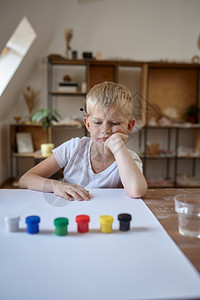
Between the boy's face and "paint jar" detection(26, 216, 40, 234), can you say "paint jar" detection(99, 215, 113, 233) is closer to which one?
"paint jar" detection(26, 216, 40, 234)

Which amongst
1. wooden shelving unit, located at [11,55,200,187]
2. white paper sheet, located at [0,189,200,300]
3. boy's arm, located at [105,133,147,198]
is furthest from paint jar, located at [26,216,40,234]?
wooden shelving unit, located at [11,55,200,187]

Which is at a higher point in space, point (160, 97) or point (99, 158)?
point (160, 97)

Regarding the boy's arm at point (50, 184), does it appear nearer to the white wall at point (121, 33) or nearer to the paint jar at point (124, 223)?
the paint jar at point (124, 223)

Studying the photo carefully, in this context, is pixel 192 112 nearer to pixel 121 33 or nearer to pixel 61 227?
pixel 121 33

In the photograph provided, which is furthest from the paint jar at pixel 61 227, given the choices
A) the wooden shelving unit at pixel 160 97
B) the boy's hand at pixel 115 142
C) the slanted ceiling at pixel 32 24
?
the wooden shelving unit at pixel 160 97

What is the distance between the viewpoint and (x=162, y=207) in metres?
0.76

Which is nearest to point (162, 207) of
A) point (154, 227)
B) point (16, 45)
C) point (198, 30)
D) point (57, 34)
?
point (154, 227)

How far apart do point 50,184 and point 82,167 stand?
255 mm

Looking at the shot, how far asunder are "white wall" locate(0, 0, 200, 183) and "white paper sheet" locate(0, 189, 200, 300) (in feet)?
9.30

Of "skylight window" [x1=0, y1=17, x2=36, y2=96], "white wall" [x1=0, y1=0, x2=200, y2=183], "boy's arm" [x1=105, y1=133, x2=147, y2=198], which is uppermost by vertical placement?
"white wall" [x1=0, y1=0, x2=200, y2=183]

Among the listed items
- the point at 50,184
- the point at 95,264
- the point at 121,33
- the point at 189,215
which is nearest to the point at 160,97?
the point at 121,33

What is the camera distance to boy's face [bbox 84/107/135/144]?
99cm

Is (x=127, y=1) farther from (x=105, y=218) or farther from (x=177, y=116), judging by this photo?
(x=105, y=218)

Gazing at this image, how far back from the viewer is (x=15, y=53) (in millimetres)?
2861
